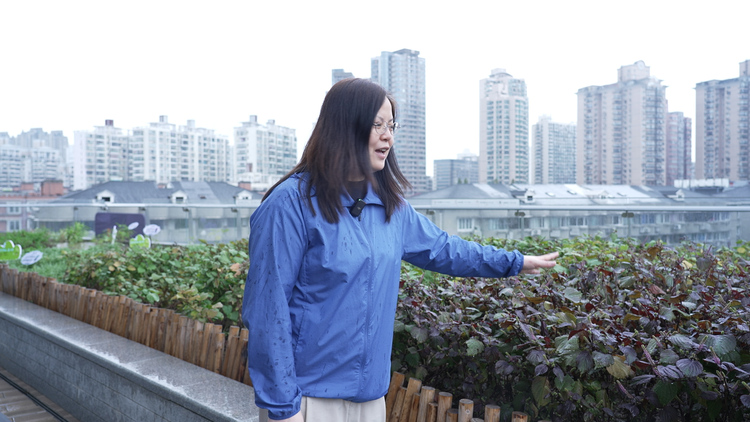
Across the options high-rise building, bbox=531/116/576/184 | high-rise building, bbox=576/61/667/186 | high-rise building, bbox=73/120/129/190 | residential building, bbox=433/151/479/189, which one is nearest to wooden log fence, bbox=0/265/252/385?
residential building, bbox=433/151/479/189

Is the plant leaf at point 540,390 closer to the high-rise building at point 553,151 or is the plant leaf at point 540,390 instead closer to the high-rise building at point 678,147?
the high-rise building at point 678,147

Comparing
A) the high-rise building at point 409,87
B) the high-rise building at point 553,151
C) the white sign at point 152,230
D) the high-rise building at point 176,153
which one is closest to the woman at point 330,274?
the white sign at point 152,230

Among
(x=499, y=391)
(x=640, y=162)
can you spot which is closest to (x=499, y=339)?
(x=499, y=391)

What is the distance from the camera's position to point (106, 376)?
2.47 m

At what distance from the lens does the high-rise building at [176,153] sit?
71250 mm

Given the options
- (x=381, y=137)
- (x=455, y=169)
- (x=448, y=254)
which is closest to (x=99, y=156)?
(x=455, y=169)

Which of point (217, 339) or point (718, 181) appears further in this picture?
point (718, 181)

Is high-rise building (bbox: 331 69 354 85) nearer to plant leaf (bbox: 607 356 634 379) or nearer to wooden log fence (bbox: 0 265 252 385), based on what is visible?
plant leaf (bbox: 607 356 634 379)

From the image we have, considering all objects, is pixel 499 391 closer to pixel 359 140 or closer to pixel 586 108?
pixel 359 140

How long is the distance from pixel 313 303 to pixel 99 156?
7814 cm

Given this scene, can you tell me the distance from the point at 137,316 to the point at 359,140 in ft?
6.64

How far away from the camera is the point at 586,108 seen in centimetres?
6250

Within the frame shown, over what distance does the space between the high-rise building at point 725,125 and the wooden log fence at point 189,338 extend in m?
58.1

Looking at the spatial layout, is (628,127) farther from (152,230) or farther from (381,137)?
(381,137)
